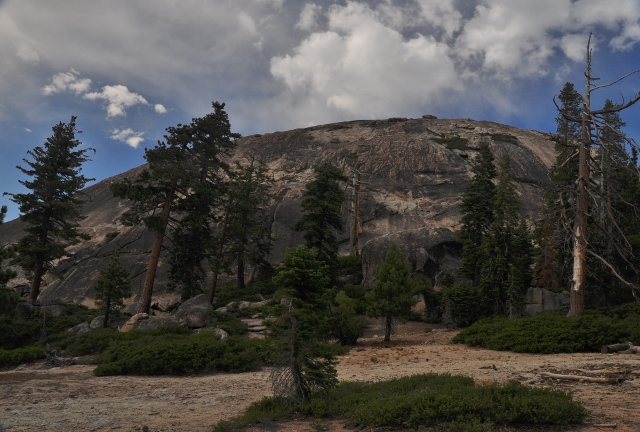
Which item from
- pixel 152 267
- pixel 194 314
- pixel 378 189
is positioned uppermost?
pixel 378 189

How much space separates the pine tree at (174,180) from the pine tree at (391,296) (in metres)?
11.4

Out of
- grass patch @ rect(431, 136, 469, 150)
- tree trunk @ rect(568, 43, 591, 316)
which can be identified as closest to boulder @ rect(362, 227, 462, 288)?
tree trunk @ rect(568, 43, 591, 316)

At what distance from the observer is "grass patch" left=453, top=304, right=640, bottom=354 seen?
41.4 feet

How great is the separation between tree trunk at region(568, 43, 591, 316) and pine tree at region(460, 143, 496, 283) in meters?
9.15

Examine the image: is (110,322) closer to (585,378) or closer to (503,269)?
(503,269)

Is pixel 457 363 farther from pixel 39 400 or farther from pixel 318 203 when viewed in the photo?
pixel 318 203

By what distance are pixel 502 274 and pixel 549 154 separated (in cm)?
4103

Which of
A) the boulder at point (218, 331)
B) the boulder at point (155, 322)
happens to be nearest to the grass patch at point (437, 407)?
the boulder at point (218, 331)

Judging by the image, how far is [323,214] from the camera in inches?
1128

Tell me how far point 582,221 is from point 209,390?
1426 centimetres

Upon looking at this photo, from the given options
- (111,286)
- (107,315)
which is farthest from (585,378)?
(107,315)

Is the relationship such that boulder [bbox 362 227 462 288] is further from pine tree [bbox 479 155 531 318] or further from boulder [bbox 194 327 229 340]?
boulder [bbox 194 327 229 340]

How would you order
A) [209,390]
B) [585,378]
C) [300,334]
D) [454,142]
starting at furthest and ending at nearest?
[454,142], [209,390], [585,378], [300,334]

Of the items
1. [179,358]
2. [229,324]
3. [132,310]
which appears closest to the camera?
[179,358]
